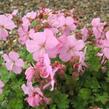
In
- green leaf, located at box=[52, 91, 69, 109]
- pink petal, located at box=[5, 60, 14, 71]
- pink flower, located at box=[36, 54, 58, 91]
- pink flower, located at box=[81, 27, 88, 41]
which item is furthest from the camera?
pink flower, located at box=[81, 27, 88, 41]

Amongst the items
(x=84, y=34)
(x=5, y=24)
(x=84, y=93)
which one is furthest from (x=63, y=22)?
(x=84, y=93)

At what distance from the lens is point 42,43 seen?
2137 mm

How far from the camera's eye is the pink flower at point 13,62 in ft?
7.70

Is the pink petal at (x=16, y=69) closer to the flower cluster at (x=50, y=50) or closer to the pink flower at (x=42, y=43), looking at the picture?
the flower cluster at (x=50, y=50)

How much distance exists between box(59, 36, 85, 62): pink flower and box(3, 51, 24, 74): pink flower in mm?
229

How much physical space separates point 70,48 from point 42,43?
5.6 inches

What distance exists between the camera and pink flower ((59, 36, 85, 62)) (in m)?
2.21

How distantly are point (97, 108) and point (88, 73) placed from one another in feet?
0.57

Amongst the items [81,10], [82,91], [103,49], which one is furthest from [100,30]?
[81,10]

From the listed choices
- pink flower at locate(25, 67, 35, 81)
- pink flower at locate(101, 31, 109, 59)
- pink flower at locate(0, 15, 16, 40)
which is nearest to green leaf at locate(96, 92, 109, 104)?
pink flower at locate(101, 31, 109, 59)

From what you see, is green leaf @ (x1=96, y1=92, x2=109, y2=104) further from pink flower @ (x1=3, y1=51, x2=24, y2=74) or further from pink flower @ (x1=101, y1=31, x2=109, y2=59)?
pink flower @ (x1=3, y1=51, x2=24, y2=74)

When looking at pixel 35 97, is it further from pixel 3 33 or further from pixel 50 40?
pixel 3 33

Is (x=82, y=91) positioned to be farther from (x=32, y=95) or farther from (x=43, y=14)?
(x=43, y=14)

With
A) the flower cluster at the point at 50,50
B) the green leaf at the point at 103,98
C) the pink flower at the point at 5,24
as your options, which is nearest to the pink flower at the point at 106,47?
the flower cluster at the point at 50,50
